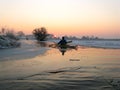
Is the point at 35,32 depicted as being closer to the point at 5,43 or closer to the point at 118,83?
the point at 5,43

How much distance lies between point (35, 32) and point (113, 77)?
336 feet

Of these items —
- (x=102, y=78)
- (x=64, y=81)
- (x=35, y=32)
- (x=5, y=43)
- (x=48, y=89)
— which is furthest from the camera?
(x=35, y=32)

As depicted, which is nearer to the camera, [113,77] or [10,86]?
[10,86]

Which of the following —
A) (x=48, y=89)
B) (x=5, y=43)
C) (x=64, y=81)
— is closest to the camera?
(x=48, y=89)

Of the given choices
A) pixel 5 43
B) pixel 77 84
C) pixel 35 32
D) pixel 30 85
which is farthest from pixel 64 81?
pixel 35 32

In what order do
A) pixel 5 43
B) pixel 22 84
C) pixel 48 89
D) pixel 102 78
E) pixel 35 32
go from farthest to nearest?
1. pixel 35 32
2. pixel 5 43
3. pixel 102 78
4. pixel 22 84
5. pixel 48 89

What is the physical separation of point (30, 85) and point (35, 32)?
4098 inches

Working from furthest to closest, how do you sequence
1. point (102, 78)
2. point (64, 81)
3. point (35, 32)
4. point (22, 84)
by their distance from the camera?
point (35, 32) < point (102, 78) < point (64, 81) < point (22, 84)

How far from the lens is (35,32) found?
114 m

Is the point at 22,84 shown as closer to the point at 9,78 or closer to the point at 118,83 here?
the point at 9,78

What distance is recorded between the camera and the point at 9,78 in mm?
11883

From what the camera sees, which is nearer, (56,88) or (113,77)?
(56,88)

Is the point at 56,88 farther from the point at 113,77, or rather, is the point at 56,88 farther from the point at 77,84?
the point at 113,77

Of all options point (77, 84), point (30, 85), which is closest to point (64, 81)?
point (77, 84)
